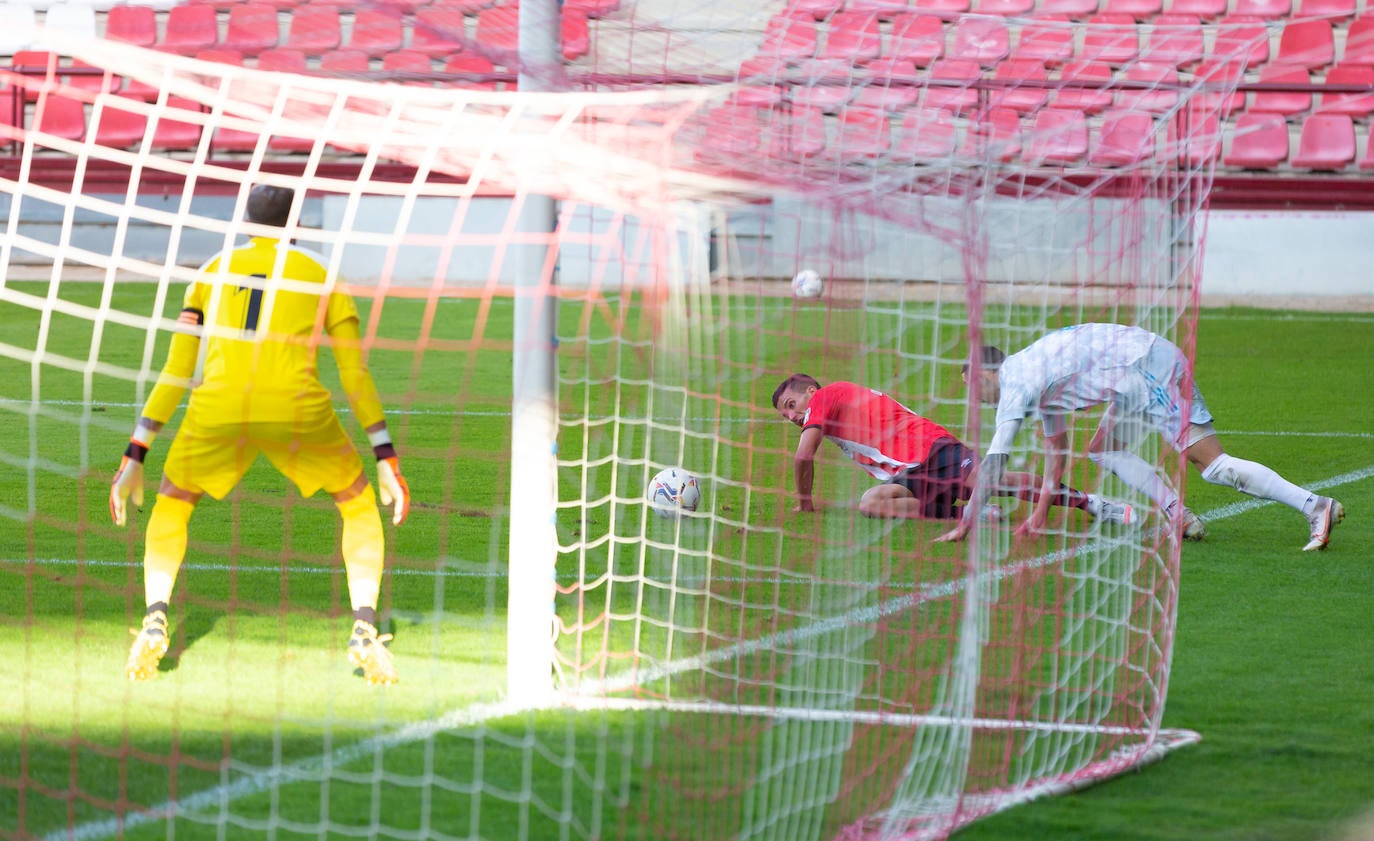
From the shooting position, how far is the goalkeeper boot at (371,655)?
16.3 ft

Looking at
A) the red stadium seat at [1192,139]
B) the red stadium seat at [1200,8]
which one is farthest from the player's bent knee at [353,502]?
the red stadium seat at [1200,8]

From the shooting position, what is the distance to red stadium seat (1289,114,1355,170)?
57.0 ft

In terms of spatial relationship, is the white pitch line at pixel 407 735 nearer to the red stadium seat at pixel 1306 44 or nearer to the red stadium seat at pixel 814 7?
the red stadium seat at pixel 814 7

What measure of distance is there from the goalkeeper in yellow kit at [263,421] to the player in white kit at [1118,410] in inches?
75.1

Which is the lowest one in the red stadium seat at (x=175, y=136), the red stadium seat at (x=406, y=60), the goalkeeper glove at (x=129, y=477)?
the goalkeeper glove at (x=129, y=477)

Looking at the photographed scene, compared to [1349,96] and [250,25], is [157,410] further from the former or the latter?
[1349,96]

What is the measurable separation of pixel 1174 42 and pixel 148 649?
28.8 ft

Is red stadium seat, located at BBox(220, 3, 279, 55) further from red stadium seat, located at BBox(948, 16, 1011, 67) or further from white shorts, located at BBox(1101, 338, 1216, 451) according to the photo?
white shorts, located at BBox(1101, 338, 1216, 451)

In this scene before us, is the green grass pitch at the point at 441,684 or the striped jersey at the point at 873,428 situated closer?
the green grass pitch at the point at 441,684

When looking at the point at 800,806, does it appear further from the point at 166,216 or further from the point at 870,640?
the point at 166,216

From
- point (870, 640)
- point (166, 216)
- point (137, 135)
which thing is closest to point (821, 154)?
point (870, 640)

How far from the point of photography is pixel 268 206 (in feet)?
15.6

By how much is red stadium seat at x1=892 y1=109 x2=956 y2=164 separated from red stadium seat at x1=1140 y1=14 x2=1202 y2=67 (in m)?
0.97

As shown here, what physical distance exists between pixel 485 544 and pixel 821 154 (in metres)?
2.37
